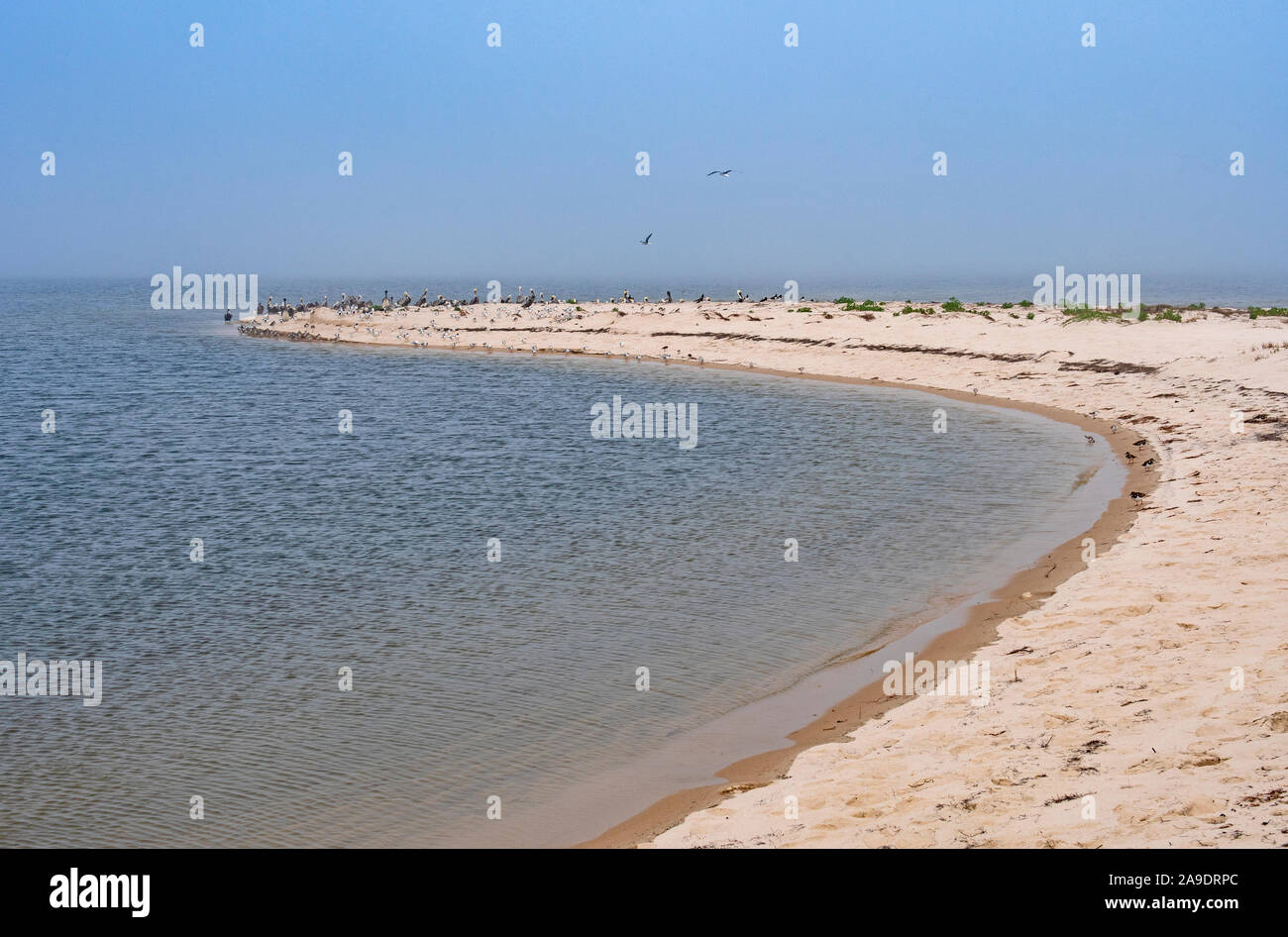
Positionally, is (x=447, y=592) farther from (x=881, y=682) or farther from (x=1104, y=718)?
(x=1104, y=718)

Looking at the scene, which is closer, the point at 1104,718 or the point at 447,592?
the point at 1104,718

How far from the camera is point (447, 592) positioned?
16.3 metres

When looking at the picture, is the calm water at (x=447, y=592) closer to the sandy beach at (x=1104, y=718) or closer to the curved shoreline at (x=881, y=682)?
the curved shoreline at (x=881, y=682)

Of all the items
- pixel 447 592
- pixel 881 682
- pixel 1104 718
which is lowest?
pixel 881 682

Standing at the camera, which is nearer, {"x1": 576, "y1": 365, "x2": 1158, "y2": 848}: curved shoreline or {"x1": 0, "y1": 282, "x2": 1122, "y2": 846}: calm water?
{"x1": 576, "y1": 365, "x2": 1158, "y2": 848}: curved shoreline

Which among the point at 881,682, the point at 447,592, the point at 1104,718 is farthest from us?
the point at 447,592

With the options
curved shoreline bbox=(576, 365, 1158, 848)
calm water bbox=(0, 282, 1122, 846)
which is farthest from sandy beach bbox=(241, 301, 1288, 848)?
calm water bbox=(0, 282, 1122, 846)

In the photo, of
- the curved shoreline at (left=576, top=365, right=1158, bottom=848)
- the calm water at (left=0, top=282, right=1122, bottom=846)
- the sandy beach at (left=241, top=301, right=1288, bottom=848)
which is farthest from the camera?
the calm water at (left=0, top=282, right=1122, bottom=846)

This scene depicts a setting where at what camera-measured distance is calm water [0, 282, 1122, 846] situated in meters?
10.1

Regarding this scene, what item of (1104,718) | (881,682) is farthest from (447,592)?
(1104,718)

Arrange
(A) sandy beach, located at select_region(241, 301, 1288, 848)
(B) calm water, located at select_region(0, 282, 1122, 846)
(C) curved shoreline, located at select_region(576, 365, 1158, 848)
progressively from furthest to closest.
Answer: (B) calm water, located at select_region(0, 282, 1122, 846) → (C) curved shoreline, located at select_region(576, 365, 1158, 848) → (A) sandy beach, located at select_region(241, 301, 1288, 848)

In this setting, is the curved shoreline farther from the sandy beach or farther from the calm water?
the calm water

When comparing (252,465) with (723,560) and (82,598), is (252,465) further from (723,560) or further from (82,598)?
(723,560)

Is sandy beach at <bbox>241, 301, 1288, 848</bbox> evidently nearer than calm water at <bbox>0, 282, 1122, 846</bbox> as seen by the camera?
Yes
